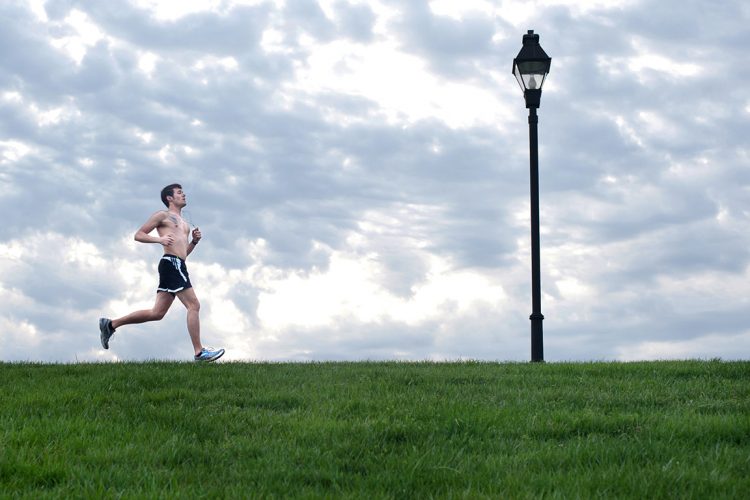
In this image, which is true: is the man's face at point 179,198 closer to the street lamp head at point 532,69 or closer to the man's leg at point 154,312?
the man's leg at point 154,312

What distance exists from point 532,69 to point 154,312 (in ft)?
26.2

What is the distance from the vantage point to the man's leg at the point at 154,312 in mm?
13992

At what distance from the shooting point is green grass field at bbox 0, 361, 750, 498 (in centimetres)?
642

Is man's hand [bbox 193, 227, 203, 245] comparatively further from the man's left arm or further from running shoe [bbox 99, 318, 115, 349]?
running shoe [bbox 99, 318, 115, 349]

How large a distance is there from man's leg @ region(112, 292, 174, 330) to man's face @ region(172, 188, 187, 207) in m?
1.56

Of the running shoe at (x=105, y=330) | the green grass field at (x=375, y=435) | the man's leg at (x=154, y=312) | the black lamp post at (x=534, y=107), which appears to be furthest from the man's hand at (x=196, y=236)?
the black lamp post at (x=534, y=107)

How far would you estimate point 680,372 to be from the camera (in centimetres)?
1184

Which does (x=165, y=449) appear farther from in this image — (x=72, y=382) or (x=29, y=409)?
(x=72, y=382)

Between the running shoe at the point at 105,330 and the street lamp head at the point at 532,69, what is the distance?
8.47 m

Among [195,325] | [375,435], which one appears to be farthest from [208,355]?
[375,435]

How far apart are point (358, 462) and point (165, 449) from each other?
68.0 inches

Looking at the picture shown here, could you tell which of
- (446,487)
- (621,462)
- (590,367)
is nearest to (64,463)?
(446,487)

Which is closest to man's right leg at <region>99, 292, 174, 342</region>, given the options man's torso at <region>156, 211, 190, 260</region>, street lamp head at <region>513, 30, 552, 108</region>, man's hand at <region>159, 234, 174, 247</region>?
man's torso at <region>156, 211, 190, 260</region>

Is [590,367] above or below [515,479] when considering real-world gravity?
above
